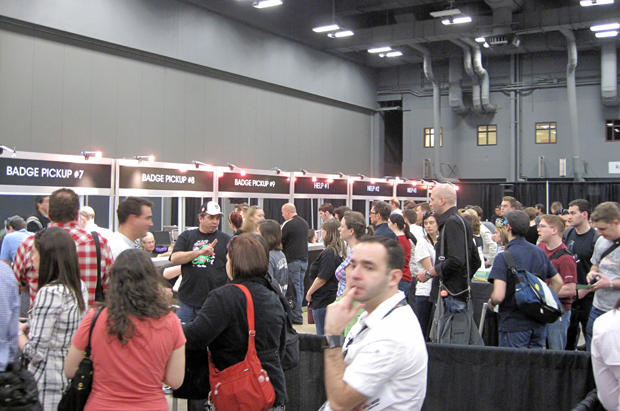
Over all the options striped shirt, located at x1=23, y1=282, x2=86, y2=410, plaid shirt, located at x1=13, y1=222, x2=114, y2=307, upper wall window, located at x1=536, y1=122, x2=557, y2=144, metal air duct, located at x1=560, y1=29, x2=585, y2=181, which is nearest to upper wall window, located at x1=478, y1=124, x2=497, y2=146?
upper wall window, located at x1=536, y1=122, x2=557, y2=144

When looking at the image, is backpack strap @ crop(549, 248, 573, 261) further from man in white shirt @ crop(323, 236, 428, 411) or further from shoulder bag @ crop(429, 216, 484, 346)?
man in white shirt @ crop(323, 236, 428, 411)

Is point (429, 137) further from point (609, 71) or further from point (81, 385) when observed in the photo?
point (81, 385)

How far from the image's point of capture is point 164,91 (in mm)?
13898

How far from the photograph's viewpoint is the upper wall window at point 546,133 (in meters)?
20.3

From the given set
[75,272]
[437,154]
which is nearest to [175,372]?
[75,272]

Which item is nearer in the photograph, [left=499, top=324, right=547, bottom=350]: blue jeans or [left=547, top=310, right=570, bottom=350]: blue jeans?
[left=499, top=324, right=547, bottom=350]: blue jeans

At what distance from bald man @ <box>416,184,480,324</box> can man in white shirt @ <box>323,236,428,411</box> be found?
250cm

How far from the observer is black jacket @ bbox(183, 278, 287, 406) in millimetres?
2684

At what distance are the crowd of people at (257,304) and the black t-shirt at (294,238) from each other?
82.0 inches

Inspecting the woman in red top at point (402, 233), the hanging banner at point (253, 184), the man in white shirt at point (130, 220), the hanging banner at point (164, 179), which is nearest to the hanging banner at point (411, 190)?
the hanging banner at point (253, 184)

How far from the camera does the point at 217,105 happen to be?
50.3 ft

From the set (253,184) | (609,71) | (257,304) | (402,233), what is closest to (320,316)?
(402,233)

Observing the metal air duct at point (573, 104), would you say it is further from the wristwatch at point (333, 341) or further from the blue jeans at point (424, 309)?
the wristwatch at point (333, 341)

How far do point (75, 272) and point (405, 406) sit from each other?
181 cm
